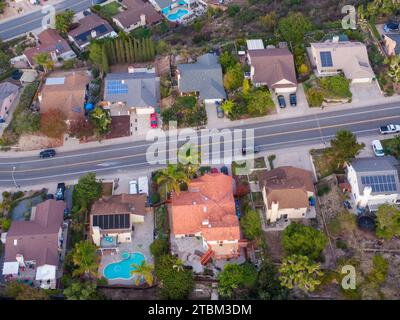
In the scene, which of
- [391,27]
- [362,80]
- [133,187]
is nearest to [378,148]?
[362,80]

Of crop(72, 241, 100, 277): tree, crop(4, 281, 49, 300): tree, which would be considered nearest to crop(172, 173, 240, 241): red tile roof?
crop(72, 241, 100, 277): tree

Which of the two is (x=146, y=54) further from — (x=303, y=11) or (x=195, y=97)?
(x=303, y=11)

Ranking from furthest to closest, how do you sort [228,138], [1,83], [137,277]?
[1,83] < [228,138] < [137,277]

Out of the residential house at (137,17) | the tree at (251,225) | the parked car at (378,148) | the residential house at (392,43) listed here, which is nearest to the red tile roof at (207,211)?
the tree at (251,225)

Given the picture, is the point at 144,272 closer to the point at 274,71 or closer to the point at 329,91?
the point at 274,71

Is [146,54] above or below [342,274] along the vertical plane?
above

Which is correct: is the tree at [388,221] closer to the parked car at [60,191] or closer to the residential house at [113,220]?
the residential house at [113,220]

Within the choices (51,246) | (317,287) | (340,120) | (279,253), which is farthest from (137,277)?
(340,120)
